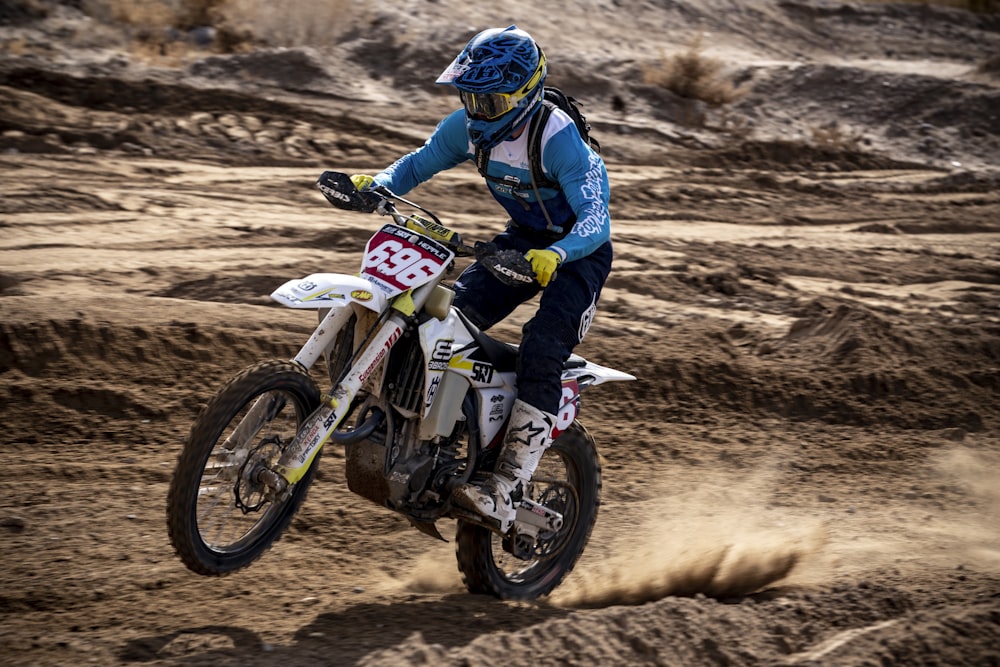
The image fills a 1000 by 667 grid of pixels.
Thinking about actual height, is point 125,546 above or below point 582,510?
below

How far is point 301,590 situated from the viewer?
185 inches

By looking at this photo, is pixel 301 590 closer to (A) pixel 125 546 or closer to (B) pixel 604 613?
(A) pixel 125 546

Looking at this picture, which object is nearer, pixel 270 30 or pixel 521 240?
pixel 521 240

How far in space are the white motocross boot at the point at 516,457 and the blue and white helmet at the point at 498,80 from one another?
1.22m

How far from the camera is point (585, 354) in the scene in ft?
26.2

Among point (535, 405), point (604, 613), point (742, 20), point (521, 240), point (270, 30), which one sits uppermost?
point (742, 20)

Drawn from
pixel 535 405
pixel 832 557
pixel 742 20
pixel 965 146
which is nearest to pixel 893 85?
pixel 965 146

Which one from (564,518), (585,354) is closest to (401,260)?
(564,518)

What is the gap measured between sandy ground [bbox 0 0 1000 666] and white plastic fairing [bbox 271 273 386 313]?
1266 millimetres

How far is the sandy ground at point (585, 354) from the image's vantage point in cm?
430

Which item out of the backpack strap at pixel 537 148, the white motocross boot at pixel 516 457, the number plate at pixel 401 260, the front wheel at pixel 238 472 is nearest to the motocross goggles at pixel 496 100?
the backpack strap at pixel 537 148

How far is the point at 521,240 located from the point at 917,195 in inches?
405

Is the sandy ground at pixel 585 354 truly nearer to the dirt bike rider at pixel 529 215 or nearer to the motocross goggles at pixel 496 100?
the dirt bike rider at pixel 529 215

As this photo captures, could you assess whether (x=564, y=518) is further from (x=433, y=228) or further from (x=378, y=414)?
(x=433, y=228)
